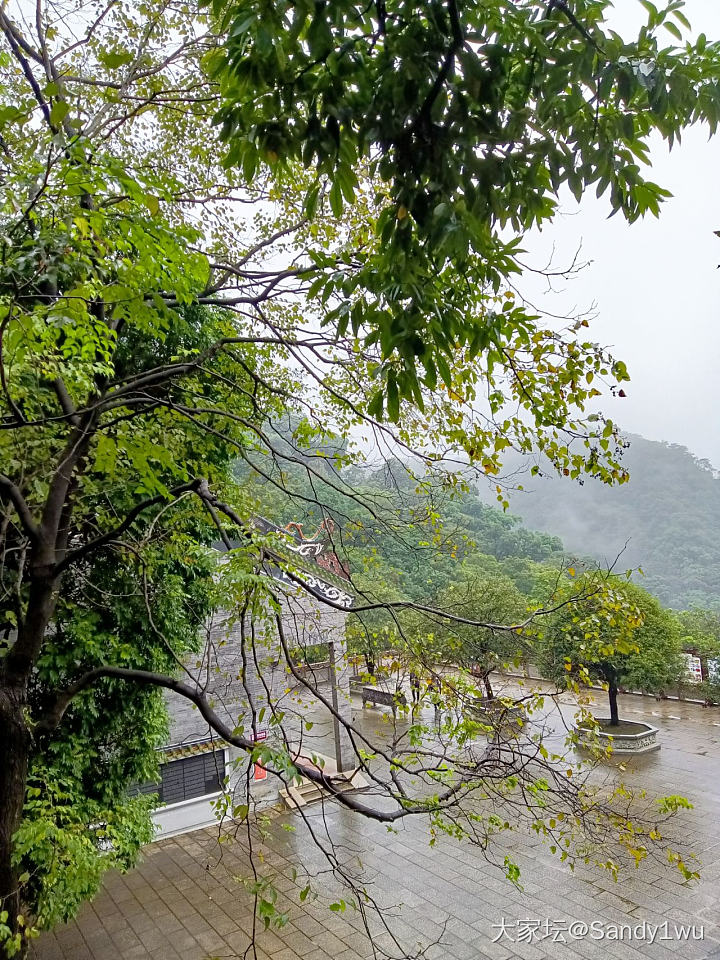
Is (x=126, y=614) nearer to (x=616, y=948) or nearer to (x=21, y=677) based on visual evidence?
(x=21, y=677)

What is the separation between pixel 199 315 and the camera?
698 cm

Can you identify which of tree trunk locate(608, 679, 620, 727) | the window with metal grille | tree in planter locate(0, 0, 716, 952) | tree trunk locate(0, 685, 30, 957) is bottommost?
tree trunk locate(608, 679, 620, 727)

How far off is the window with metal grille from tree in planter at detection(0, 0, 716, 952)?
3094 mm

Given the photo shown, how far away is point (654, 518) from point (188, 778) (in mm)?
50419

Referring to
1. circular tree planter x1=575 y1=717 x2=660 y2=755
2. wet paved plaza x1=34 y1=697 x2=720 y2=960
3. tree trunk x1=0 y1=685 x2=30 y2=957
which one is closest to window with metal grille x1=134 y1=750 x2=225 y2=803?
wet paved plaza x1=34 y1=697 x2=720 y2=960

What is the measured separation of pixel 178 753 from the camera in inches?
366

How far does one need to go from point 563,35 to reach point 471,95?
1.16ft

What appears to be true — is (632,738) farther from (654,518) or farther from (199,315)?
(654,518)

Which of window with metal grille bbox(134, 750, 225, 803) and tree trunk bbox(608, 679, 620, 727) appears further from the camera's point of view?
tree trunk bbox(608, 679, 620, 727)

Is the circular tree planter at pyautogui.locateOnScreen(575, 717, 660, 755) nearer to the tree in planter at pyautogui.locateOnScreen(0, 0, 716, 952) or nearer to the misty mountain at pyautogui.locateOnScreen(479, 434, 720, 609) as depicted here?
the tree in planter at pyautogui.locateOnScreen(0, 0, 716, 952)

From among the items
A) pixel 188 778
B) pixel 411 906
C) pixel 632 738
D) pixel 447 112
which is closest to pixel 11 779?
pixel 447 112

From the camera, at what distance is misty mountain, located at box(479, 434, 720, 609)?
1750 inches

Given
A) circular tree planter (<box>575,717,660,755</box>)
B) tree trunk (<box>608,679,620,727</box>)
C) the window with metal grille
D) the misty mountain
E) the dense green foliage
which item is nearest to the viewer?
the dense green foliage

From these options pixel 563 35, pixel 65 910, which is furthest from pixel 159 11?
pixel 65 910
